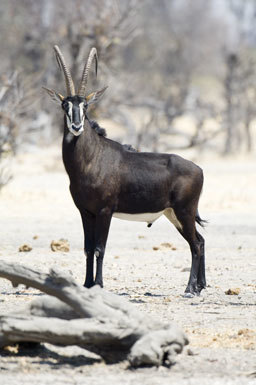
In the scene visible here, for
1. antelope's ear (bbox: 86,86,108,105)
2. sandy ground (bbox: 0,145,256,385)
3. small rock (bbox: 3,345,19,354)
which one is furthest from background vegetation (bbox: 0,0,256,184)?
small rock (bbox: 3,345,19,354)

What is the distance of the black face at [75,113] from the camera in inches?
365

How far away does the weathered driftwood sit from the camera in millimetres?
5961

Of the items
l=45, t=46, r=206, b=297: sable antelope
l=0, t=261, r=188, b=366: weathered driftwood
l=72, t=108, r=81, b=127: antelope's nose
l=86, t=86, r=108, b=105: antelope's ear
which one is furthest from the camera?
l=86, t=86, r=108, b=105: antelope's ear

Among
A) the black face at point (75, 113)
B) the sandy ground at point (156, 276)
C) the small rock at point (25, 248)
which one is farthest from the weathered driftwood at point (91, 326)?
the small rock at point (25, 248)

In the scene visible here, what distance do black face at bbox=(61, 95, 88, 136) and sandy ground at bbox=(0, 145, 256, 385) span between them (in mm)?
1554

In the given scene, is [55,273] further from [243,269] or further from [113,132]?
[113,132]

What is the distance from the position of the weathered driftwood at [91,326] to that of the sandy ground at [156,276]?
14 centimetres

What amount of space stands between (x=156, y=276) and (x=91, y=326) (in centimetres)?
490

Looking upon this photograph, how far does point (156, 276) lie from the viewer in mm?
10891

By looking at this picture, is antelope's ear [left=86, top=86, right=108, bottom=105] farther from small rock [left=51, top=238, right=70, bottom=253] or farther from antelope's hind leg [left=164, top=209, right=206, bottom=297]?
small rock [left=51, top=238, right=70, bottom=253]

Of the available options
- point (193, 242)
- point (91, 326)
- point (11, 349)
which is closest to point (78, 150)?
point (193, 242)

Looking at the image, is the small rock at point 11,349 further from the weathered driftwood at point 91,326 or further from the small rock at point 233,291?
the small rock at point 233,291

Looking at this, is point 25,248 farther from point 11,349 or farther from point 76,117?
point 11,349

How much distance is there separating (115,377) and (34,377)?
0.54m
